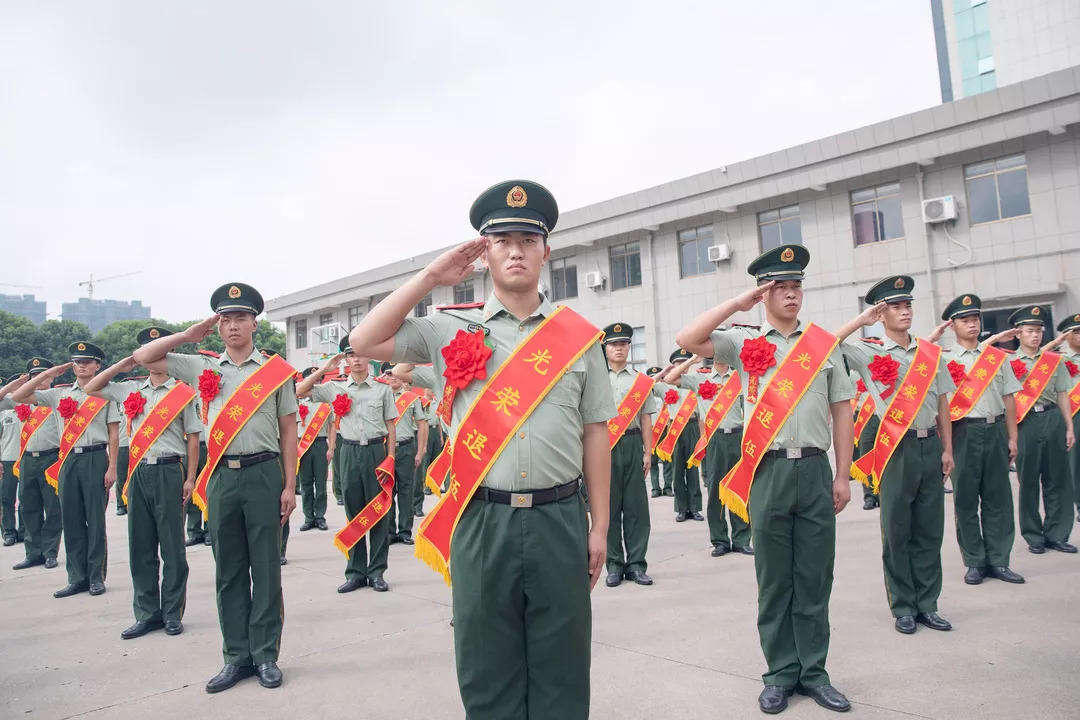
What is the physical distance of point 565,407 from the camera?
8.05ft

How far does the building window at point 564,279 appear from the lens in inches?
806

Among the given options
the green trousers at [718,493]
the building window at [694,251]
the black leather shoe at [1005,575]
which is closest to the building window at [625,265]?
the building window at [694,251]

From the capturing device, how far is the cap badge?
2.45m

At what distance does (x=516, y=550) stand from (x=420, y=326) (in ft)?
2.80

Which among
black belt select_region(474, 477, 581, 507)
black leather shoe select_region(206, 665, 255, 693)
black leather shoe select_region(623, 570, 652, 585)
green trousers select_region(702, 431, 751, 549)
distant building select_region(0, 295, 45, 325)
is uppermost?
distant building select_region(0, 295, 45, 325)

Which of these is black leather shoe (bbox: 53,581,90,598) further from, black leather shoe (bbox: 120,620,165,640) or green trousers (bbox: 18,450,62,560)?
black leather shoe (bbox: 120,620,165,640)

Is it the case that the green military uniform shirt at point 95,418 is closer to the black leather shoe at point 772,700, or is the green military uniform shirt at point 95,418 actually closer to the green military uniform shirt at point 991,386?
the black leather shoe at point 772,700

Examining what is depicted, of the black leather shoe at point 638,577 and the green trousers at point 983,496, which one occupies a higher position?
the green trousers at point 983,496

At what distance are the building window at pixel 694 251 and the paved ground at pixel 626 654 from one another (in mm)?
12133

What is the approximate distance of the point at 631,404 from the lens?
665 centimetres

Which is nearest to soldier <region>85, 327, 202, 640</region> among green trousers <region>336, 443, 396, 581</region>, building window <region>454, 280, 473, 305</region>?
green trousers <region>336, 443, 396, 581</region>

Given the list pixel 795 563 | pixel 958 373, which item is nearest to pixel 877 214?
pixel 958 373

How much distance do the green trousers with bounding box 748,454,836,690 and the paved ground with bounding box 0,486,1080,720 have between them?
9.0 inches

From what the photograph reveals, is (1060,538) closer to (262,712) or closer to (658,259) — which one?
(262,712)
